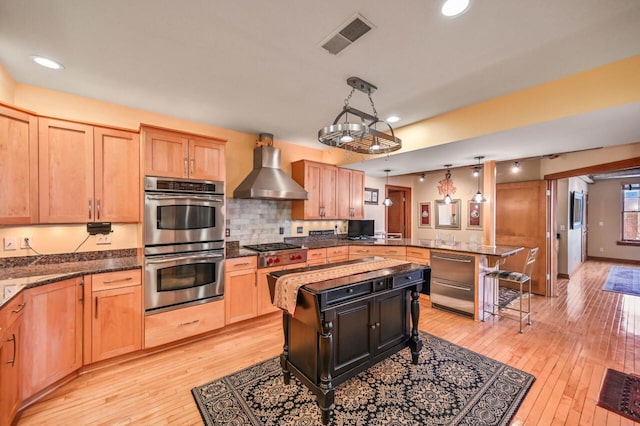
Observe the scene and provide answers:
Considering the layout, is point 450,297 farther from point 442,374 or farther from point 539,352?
point 442,374

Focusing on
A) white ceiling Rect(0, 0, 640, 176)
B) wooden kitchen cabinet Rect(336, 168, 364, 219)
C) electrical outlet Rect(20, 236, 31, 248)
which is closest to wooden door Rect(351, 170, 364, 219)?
wooden kitchen cabinet Rect(336, 168, 364, 219)

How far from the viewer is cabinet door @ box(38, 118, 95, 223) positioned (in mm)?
2441

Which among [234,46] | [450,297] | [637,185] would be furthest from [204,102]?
[637,185]

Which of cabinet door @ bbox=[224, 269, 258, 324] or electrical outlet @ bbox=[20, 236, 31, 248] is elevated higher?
electrical outlet @ bbox=[20, 236, 31, 248]

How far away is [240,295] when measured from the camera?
3.36 meters

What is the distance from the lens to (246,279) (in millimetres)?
3418

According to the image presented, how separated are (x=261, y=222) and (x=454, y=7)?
350 cm

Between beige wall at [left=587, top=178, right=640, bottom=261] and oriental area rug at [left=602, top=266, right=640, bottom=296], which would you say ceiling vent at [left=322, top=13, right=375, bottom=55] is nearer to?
oriental area rug at [left=602, top=266, right=640, bottom=296]

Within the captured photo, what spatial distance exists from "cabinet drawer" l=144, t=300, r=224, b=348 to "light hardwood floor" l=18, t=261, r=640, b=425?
16 cm

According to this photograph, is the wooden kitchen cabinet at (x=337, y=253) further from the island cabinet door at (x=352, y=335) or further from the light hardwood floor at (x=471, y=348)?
the island cabinet door at (x=352, y=335)

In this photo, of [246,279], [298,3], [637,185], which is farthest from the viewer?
[637,185]

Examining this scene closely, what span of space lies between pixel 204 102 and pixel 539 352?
15.0 feet

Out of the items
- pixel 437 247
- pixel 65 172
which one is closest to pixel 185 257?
pixel 65 172

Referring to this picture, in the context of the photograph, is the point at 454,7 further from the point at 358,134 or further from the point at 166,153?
the point at 166,153
